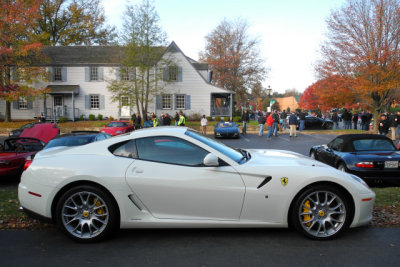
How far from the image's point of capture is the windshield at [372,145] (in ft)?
25.6

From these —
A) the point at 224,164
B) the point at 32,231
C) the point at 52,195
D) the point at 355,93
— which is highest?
the point at 355,93

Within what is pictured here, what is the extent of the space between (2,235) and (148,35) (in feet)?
87.8

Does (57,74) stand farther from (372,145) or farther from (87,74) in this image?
(372,145)

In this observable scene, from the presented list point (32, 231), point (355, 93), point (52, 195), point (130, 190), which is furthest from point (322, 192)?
point (355, 93)

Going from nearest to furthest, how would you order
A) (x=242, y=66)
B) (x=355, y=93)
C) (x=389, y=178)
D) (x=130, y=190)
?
(x=130, y=190) < (x=389, y=178) < (x=355, y=93) < (x=242, y=66)

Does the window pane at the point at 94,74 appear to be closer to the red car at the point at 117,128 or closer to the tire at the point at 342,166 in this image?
the red car at the point at 117,128

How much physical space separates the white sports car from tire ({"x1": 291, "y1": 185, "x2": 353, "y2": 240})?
12 millimetres

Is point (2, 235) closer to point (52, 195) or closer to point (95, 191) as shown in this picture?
point (52, 195)

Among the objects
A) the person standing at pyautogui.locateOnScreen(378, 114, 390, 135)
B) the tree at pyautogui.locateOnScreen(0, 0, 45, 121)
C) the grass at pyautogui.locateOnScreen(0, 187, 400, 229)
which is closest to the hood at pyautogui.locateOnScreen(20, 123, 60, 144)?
the grass at pyautogui.locateOnScreen(0, 187, 400, 229)

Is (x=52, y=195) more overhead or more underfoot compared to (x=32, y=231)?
more overhead

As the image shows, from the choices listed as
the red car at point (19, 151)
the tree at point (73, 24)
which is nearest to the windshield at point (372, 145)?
the red car at point (19, 151)

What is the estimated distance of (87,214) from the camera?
395 centimetres

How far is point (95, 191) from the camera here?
3.91 metres

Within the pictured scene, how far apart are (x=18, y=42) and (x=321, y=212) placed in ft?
88.9
